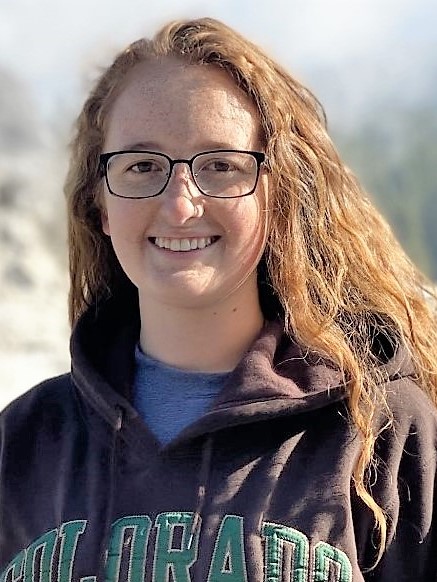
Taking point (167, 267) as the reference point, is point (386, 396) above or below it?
below

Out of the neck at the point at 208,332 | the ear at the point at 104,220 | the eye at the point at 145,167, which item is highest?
the eye at the point at 145,167

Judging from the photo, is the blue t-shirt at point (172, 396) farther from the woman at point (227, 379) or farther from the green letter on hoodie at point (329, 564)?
the green letter on hoodie at point (329, 564)

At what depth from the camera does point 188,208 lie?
5.29 feet

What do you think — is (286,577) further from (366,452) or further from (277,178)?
(277,178)

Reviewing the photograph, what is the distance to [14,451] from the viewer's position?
1.81 metres

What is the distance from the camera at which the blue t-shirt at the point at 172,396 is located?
5.66 ft

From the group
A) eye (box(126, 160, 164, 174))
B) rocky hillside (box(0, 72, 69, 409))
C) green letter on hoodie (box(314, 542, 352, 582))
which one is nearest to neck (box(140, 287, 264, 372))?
eye (box(126, 160, 164, 174))

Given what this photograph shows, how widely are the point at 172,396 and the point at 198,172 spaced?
411 mm

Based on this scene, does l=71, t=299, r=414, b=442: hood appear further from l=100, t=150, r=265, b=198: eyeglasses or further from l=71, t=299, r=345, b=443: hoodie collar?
l=100, t=150, r=265, b=198: eyeglasses

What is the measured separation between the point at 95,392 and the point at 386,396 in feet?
1.70

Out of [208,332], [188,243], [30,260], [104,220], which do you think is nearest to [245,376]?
[208,332]

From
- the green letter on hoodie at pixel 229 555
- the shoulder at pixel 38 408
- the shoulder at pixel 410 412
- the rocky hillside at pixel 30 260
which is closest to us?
the green letter on hoodie at pixel 229 555

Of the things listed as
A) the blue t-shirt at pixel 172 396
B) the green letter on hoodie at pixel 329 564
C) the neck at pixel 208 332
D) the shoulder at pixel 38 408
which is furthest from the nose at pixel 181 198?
the green letter on hoodie at pixel 329 564

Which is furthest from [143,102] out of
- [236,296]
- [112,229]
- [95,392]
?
[95,392]
